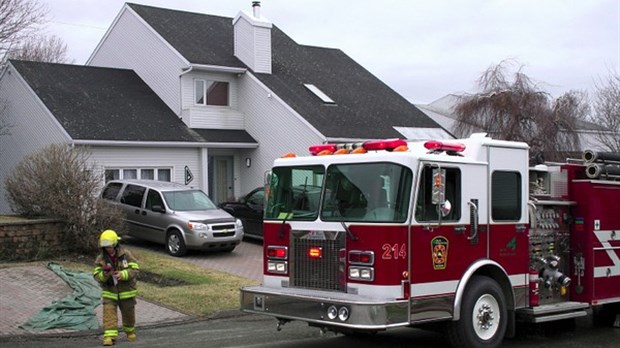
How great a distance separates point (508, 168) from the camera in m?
9.34

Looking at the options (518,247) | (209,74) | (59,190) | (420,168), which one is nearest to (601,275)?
(518,247)

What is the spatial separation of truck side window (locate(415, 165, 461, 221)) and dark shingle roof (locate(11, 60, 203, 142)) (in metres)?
14.7

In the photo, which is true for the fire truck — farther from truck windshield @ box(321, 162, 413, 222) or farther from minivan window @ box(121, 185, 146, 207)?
minivan window @ box(121, 185, 146, 207)

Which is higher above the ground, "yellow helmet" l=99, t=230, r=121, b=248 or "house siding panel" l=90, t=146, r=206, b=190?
"house siding panel" l=90, t=146, r=206, b=190

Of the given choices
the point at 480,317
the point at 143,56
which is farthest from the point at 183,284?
the point at 143,56

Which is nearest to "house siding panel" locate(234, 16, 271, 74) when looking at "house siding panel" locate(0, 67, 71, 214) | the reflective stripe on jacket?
"house siding panel" locate(0, 67, 71, 214)

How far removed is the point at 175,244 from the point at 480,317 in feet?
35.0

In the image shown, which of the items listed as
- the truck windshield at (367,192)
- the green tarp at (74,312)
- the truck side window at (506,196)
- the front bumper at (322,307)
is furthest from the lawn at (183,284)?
the truck side window at (506,196)

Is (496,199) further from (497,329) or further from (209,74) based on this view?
(209,74)

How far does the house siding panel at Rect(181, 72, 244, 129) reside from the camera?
25.1m

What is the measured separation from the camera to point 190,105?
83.0 feet

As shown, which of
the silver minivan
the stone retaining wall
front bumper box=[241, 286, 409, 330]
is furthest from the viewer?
the silver minivan

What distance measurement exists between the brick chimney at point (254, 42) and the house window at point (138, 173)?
17.6 feet

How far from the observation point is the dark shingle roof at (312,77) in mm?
25422
